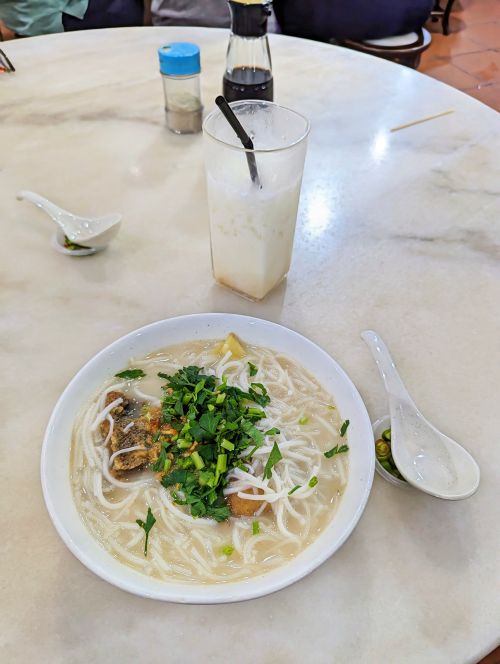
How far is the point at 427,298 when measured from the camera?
4.00 feet

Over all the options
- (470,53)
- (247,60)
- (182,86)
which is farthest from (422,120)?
(470,53)

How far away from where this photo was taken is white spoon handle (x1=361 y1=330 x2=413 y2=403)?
3.10ft

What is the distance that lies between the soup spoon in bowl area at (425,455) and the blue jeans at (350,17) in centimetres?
303

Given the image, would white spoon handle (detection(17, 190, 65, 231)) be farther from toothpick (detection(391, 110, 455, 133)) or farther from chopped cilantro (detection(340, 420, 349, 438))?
toothpick (detection(391, 110, 455, 133))

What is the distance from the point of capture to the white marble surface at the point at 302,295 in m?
0.70

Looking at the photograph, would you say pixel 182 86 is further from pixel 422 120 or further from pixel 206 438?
pixel 206 438

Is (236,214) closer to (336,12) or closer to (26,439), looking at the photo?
(26,439)

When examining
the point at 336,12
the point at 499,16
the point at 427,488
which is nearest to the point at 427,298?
the point at 427,488

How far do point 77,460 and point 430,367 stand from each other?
69 centimetres

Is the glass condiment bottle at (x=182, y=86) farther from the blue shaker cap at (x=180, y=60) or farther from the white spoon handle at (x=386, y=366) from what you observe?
the white spoon handle at (x=386, y=366)

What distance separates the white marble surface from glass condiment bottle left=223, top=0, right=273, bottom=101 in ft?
0.80

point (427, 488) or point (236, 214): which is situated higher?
point (236, 214)

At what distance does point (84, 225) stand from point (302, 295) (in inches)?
23.3

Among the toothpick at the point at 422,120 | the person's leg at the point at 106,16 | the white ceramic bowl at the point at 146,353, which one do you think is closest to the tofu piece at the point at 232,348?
the white ceramic bowl at the point at 146,353
